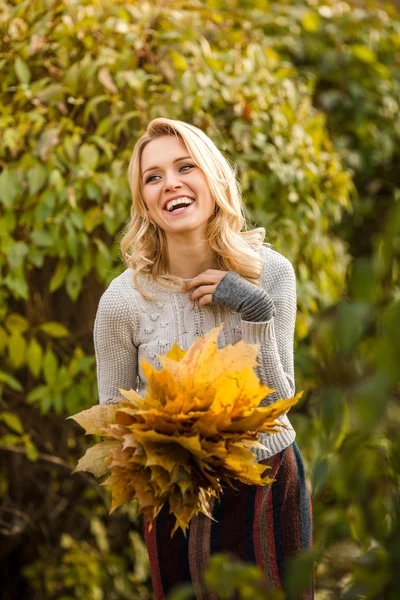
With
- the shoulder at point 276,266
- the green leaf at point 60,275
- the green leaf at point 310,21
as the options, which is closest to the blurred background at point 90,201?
the green leaf at point 60,275

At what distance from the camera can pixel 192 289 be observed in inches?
78.2

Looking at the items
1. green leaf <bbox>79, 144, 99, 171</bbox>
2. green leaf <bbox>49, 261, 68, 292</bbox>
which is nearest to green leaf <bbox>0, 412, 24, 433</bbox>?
green leaf <bbox>49, 261, 68, 292</bbox>

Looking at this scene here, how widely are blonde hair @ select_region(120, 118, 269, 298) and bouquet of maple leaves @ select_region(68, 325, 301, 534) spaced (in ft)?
1.55

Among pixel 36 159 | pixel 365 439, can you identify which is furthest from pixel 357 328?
pixel 36 159

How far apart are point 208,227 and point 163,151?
226 mm

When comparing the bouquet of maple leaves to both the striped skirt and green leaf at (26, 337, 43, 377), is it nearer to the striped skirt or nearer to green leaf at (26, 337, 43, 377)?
the striped skirt

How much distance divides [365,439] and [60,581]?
107 inches

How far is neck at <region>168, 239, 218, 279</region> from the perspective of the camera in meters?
2.03

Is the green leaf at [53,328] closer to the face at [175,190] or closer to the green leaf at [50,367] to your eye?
the green leaf at [50,367]

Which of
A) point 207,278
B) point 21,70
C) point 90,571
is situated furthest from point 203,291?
point 90,571

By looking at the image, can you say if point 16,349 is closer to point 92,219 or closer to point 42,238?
point 42,238

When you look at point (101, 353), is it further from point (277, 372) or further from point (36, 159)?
point (36, 159)

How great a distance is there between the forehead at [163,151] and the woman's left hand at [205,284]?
0.31 metres

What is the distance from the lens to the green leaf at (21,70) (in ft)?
8.85
